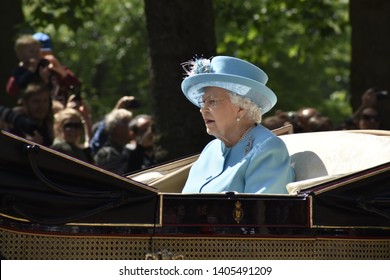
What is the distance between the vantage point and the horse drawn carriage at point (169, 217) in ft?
17.7

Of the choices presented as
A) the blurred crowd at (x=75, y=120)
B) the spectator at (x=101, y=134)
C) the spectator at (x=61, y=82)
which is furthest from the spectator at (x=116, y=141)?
the spectator at (x=61, y=82)

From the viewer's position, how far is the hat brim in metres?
6.40

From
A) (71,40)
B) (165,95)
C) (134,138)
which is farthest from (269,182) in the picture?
(71,40)

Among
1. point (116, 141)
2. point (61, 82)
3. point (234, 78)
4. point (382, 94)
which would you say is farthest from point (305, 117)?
point (234, 78)

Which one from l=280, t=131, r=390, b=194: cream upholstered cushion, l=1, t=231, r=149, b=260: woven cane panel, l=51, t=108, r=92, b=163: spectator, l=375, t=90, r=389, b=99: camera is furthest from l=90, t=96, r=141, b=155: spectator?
l=1, t=231, r=149, b=260: woven cane panel

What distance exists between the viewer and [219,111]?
21.3 ft

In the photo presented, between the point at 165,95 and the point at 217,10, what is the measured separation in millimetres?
5552

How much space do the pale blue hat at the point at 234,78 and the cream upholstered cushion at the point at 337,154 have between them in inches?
15.9

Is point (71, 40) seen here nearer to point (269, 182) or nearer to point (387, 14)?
point (387, 14)

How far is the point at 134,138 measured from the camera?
1105cm

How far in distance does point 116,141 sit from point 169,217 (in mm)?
4594

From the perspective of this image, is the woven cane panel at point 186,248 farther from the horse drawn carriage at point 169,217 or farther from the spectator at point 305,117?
the spectator at point 305,117

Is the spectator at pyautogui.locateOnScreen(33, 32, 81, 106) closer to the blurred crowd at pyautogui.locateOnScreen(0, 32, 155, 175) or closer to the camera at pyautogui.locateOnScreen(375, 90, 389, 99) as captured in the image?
the blurred crowd at pyautogui.locateOnScreen(0, 32, 155, 175)
